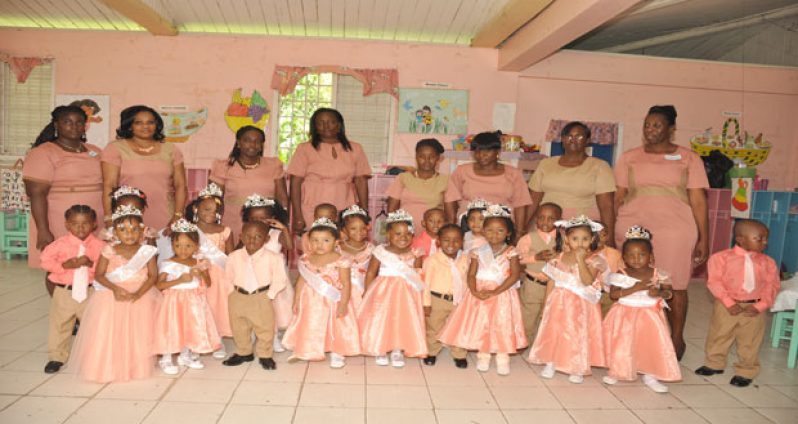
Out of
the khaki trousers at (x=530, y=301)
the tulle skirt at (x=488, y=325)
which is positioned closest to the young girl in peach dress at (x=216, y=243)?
the tulle skirt at (x=488, y=325)

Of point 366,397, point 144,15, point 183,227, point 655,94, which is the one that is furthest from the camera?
point 655,94

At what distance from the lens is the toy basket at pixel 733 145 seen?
8359mm

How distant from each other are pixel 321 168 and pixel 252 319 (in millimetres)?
1288

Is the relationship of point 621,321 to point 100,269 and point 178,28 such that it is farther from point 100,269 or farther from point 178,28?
point 178,28

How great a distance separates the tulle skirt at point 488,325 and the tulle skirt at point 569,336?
0.53ft

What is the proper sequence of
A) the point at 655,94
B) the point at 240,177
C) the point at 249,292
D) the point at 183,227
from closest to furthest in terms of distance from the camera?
the point at 183,227
the point at 249,292
the point at 240,177
the point at 655,94

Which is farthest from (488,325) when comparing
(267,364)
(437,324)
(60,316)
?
(60,316)

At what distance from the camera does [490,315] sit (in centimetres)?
355

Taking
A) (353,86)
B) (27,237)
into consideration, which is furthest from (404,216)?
(27,237)

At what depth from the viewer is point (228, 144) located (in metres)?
7.66

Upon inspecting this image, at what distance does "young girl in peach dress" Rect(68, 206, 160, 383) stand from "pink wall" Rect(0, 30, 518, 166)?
4.64 metres

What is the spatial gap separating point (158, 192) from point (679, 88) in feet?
24.6

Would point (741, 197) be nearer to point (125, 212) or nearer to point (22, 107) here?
point (125, 212)

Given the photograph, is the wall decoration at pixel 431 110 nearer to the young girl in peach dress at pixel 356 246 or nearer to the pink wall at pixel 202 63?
the pink wall at pixel 202 63
